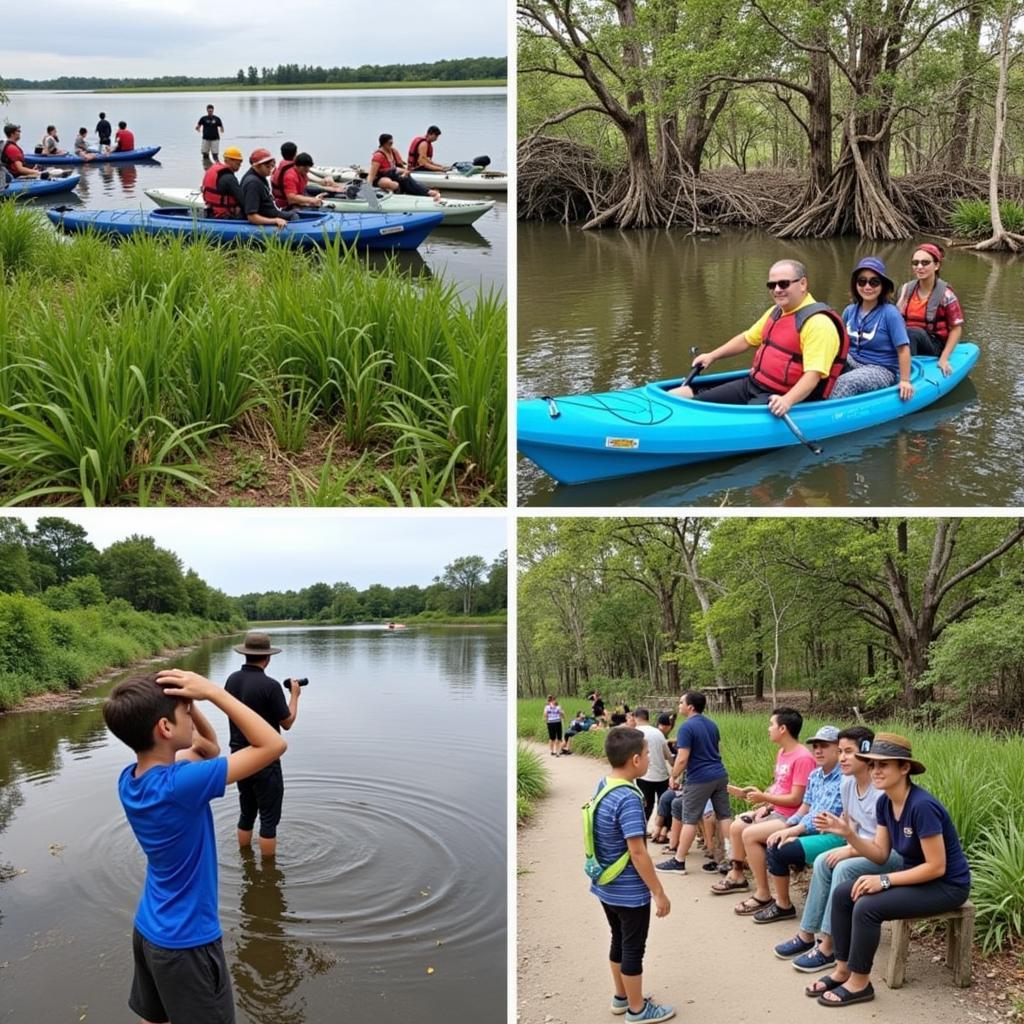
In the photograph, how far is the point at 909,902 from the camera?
10.6 feet

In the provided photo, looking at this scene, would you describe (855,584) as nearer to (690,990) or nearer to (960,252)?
(690,990)

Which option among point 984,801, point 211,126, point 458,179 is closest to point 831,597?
point 984,801

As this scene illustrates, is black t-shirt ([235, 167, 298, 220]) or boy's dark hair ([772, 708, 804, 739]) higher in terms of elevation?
black t-shirt ([235, 167, 298, 220])

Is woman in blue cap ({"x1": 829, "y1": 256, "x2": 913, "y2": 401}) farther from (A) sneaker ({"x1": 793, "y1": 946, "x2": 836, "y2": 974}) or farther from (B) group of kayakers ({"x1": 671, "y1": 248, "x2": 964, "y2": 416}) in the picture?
(A) sneaker ({"x1": 793, "y1": 946, "x2": 836, "y2": 974})

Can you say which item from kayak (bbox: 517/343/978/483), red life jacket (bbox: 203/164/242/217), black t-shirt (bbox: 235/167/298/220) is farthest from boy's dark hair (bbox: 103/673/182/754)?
red life jacket (bbox: 203/164/242/217)

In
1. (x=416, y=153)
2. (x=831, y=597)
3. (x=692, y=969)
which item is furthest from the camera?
(x=416, y=153)

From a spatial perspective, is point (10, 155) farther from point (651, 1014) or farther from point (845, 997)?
point (845, 997)

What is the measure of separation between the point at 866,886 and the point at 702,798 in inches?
54.4

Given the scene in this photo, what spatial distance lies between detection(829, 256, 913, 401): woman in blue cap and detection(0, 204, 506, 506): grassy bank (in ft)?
10.0

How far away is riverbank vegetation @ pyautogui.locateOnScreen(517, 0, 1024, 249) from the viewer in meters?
17.5

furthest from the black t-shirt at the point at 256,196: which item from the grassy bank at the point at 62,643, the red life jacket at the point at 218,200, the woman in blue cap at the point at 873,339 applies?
the woman in blue cap at the point at 873,339

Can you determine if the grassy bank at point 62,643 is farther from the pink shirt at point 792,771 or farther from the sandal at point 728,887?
the pink shirt at point 792,771

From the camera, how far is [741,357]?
9531 millimetres

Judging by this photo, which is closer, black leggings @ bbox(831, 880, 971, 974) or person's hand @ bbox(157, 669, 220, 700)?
person's hand @ bbox(157, 669, 220, 700)
